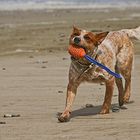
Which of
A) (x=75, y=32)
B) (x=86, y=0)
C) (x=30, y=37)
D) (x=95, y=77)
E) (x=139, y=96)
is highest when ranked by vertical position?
(x=75, y=32)

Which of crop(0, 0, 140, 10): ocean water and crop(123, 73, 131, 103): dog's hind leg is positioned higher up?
crop(123, 73, 131, 103): dog's hind leg

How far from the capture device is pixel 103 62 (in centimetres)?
784

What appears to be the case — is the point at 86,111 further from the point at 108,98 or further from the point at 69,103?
the point at 69,103

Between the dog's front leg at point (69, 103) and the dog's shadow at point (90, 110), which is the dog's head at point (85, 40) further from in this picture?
the dog's shadow at point (90, 110)

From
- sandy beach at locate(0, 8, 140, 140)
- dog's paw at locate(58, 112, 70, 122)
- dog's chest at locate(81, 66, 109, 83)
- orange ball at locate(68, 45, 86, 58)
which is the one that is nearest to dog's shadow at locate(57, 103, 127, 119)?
sandy beach at locate(0, 8, 140, 140)

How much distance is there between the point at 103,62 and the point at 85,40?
0.58m

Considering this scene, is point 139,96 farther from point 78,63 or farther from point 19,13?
point 19,13

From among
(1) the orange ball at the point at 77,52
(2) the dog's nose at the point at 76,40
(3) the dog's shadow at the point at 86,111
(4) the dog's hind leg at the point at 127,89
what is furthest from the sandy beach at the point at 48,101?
(2) the dog's nose at the point at 76,40

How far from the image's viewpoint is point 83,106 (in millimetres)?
8531

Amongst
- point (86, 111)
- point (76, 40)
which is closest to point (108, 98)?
point (86, 111)

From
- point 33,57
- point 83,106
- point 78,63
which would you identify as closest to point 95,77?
point 78,63

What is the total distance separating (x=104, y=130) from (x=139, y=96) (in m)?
2.45

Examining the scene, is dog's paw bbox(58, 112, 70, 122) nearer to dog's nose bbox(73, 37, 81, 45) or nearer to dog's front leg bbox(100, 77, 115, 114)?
dog's front leg bbox(100, 77, 115, 114)

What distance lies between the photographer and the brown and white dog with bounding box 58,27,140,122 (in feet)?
24.3
